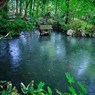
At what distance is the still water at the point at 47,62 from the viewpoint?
12357 millimetres

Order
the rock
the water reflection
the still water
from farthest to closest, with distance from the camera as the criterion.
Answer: the rock < the water reflection < the still water

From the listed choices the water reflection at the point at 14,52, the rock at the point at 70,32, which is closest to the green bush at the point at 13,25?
the water reflection at the point at 14,52

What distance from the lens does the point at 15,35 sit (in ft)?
76.7

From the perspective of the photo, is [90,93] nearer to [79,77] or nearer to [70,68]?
[79,77]

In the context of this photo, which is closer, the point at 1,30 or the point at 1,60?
the point at 1,60

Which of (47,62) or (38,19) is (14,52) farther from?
(38,19)

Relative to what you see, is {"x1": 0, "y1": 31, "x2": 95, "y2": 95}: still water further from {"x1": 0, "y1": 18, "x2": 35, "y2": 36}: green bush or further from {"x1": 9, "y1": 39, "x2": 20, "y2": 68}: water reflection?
{"x1": 0, "y1": 18, "x2": 35, "y2": 36}: green bush

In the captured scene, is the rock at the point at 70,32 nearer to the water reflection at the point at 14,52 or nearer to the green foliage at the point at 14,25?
the green foliage at the point at 14,25

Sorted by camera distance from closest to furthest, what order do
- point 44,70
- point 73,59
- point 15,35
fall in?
point 44,70
point 73,59
point 15,35

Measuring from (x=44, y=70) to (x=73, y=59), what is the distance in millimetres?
3470

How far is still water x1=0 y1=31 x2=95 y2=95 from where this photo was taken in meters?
12.4

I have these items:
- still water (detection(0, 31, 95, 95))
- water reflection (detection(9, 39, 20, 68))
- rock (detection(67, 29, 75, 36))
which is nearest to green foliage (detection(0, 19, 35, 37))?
water reflection (detection(9, 39, 20, 68))

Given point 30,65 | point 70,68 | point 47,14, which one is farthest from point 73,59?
point 47,14

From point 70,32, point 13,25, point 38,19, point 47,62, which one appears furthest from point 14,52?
point 70,32
